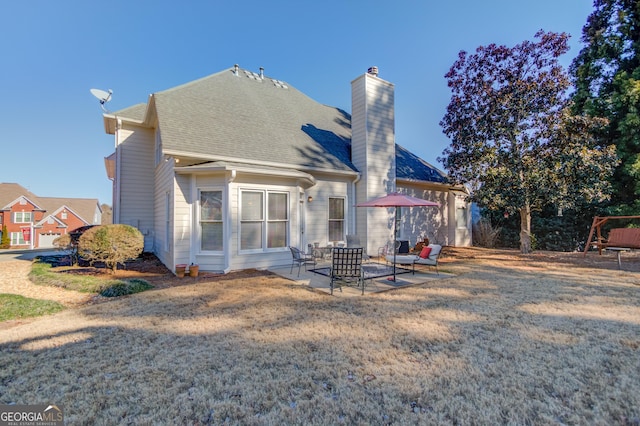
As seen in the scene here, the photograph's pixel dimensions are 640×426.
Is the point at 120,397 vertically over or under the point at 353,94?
under

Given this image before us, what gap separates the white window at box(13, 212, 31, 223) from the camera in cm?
3700

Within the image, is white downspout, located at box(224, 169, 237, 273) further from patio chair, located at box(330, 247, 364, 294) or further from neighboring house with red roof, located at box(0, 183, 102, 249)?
neighboring house with red roof, located at box(0, 183, 102, 249)

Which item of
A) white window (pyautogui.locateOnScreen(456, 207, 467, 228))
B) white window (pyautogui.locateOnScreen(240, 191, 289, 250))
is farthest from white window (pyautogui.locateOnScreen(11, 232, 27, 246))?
white window (pyautogui.locateOnScreen(456, 207, 467, 228))

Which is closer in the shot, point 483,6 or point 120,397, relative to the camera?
point 120,397

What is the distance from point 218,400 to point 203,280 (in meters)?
5.44

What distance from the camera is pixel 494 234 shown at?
15.5m

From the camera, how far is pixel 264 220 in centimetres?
883

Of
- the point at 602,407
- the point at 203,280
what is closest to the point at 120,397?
the point at 602,407

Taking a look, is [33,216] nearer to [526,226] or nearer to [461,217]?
[461,217]

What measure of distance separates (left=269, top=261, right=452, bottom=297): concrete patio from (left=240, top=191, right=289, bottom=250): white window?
0.91 metres

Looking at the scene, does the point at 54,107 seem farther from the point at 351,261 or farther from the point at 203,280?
the point at 351,261

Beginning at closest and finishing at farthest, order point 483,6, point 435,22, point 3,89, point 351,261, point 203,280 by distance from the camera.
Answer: point 351,261, point 203,280, point 483,6, point 435,22, point 3,89

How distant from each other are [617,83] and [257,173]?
15.5m

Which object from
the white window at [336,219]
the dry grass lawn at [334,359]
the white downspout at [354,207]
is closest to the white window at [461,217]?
the white downspout at [354,207]
